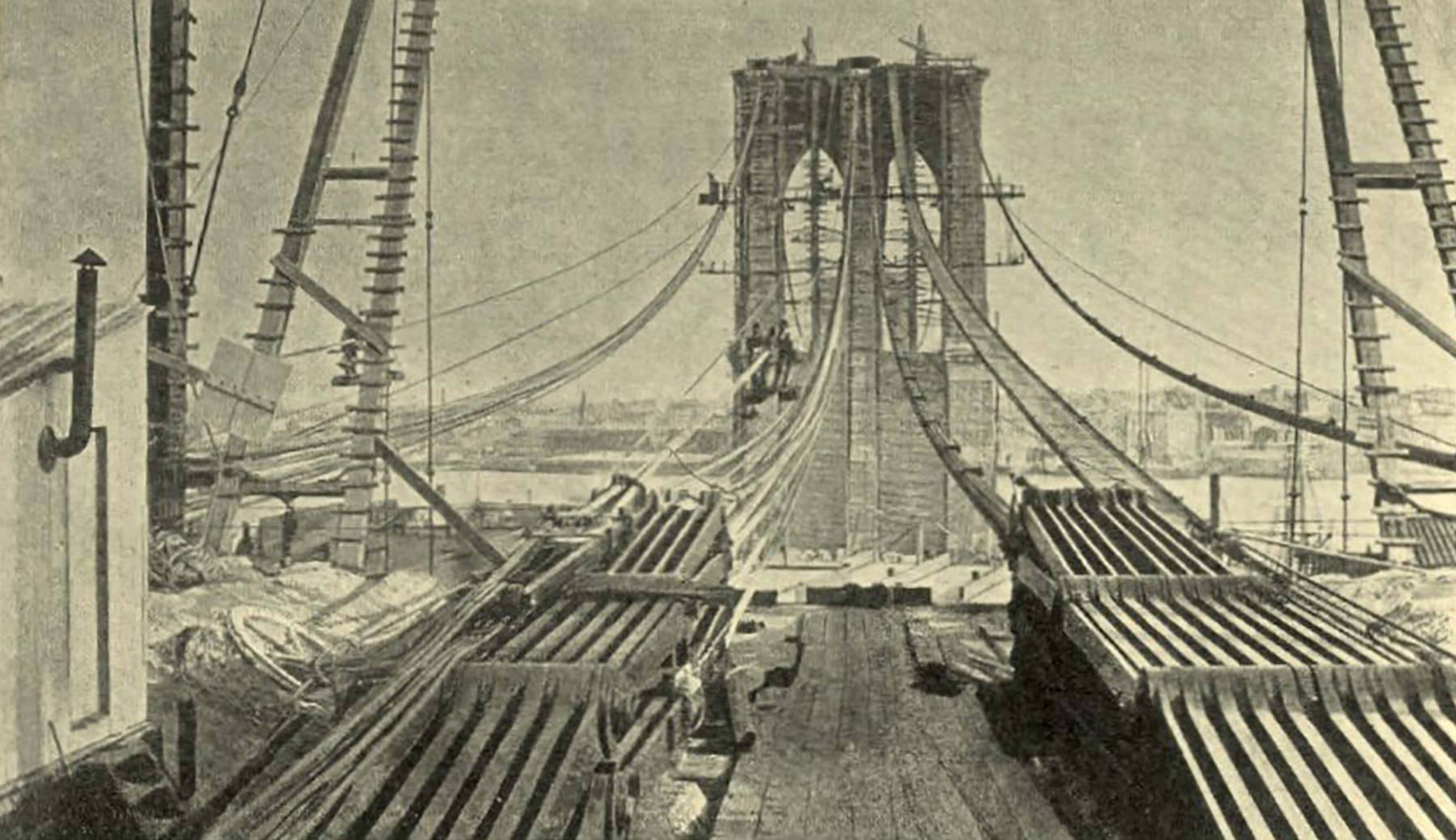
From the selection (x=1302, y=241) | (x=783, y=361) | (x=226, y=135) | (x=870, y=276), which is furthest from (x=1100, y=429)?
(x=226, y=135)

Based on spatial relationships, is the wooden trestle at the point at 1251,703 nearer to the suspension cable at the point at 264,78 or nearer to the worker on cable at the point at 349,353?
the worker on cable at the point at 349,353

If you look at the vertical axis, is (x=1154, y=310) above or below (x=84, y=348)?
above

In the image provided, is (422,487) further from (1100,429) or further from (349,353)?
(1100,429)

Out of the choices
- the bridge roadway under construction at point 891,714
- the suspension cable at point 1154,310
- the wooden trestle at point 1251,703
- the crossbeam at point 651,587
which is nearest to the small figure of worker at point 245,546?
the bridge roadway under construction at point 891,714

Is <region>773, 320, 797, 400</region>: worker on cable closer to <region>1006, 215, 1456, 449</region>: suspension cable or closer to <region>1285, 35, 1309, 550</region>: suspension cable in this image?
<region>1006, 215, 1456, 449</region>: suspension cable

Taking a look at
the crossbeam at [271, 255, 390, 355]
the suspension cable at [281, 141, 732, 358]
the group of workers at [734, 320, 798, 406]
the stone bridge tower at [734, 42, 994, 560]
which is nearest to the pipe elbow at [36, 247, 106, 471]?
the crossbeam at [271, 255, 390, 355]

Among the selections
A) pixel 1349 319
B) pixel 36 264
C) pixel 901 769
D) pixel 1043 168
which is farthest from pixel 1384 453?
pixel 36 264
